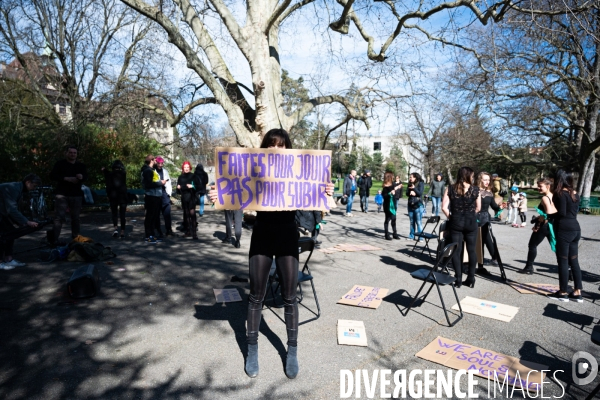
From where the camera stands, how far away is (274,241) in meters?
3.32

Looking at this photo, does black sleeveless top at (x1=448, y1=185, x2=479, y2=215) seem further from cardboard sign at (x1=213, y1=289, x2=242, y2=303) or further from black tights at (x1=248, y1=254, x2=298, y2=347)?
black tights at (x1=248, y1=254, x2=298, y2=347)

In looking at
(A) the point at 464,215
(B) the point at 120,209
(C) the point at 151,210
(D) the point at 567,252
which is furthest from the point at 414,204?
(B) the point at 120,209

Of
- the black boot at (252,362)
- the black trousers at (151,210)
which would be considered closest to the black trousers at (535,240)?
the black boot at (252,362)

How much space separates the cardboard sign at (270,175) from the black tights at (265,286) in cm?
51

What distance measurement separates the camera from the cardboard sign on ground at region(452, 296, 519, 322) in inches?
193

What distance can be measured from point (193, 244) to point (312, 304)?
4655mm

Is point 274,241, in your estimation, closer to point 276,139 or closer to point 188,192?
point 276,139

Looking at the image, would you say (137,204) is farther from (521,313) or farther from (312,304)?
(521,313)

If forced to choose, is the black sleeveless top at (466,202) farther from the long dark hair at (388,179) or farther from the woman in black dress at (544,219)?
the long dark hair at (388,179)

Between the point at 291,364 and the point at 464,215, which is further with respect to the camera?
the point at 464,215

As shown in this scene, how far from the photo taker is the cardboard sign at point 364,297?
17.1 feet

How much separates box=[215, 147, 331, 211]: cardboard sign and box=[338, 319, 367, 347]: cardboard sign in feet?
4.89

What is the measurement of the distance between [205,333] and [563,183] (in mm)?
5188

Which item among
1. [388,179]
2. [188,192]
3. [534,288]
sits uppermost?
[388,179]
